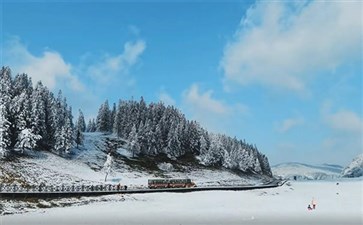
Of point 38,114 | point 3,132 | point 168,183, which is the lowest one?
point 168,183

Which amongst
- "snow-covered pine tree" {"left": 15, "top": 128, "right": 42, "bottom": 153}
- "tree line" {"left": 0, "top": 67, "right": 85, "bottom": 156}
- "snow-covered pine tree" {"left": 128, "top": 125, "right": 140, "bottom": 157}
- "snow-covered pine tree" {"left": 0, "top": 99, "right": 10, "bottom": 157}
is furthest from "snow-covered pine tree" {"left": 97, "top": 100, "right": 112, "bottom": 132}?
"snow-covered pine tree" {"left": 0, "top": 99, "right": 10, "bottom": 157}

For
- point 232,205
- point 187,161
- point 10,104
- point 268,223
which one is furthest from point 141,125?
point 268,223

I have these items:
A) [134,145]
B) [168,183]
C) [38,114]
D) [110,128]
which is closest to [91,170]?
[38,114]

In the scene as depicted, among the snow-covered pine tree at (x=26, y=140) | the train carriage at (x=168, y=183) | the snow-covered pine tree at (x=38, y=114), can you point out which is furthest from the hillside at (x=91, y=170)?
the snow-covered pine tree at (x=38, y=114)

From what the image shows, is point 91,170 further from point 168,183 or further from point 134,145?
point 134,145

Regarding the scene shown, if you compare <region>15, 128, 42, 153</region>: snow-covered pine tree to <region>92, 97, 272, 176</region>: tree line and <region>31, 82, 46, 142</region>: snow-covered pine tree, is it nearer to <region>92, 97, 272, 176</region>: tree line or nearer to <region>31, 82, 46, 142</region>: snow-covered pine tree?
<region>31, 82, 46, 142</region>: snow-covered pine tree

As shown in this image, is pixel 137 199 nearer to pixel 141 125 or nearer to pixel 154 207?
pixel 154 207

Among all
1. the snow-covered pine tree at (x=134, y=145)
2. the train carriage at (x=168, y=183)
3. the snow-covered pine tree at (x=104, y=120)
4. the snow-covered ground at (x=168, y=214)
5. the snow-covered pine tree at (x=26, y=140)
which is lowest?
the snow-covered ground at (x=168, y=214)

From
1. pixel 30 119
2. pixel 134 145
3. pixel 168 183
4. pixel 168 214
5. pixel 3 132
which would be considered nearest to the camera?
pixel 168 214

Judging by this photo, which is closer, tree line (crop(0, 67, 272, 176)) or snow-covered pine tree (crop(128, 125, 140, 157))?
tree line (crop(0, 67, 272, 176))

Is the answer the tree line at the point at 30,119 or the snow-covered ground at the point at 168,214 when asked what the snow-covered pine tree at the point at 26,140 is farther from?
the snow-covered ground at the point at 168,214

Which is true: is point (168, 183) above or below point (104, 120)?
below

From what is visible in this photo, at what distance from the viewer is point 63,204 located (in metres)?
53.7

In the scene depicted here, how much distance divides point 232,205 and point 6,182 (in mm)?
37123
